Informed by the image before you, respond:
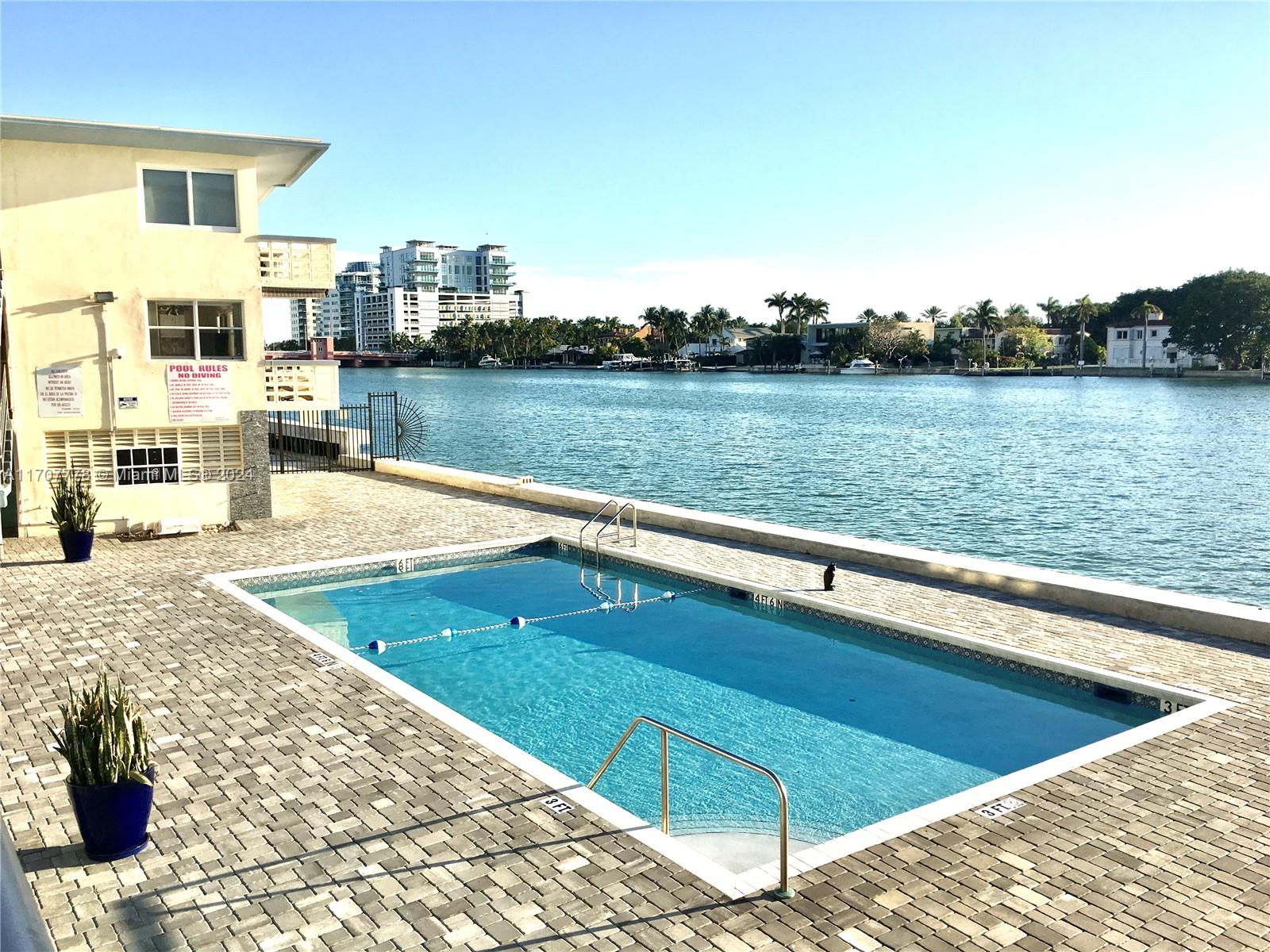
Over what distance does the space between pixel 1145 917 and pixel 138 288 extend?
19.7 metres

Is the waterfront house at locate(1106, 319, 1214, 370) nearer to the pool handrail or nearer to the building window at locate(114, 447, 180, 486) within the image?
the pool handrail

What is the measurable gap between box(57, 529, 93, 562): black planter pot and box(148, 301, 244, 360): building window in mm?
4651

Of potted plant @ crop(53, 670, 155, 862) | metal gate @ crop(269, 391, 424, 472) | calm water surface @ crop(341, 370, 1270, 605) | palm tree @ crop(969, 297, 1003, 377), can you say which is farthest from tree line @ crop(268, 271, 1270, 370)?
potted plant @ crop(53, 670, 155, 862)

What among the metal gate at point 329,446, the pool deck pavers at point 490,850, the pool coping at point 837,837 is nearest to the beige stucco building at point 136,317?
the pool coping at point 837,837

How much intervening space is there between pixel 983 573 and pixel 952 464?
1460 inches

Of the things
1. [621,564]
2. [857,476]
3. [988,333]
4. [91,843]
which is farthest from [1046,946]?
[988,333]

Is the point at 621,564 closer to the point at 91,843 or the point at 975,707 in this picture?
the point at 975,707

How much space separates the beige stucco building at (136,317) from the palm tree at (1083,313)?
17923cm

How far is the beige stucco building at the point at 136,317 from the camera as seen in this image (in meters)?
18.9

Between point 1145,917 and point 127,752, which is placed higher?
point 127,752

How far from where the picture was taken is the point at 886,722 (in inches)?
448

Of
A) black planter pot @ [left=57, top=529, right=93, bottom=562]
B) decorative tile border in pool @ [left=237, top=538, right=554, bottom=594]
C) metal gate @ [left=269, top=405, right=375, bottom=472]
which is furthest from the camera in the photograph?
metal gate @ [left=269, top=405, right=375, bottom=472]

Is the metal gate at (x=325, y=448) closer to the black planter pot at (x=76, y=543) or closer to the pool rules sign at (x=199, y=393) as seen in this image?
the pool rules sign at (x=199, y=393)

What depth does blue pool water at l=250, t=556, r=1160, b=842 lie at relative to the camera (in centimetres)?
993
